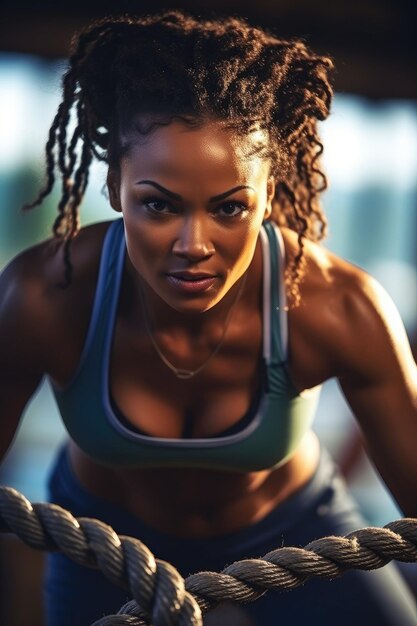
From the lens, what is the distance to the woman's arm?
2.66 feet

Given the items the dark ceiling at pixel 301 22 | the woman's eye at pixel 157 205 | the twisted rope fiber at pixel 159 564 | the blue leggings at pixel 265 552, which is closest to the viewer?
the twisted rope fiber at pixel 159 564

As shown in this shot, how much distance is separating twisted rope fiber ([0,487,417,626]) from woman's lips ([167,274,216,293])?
0.19m

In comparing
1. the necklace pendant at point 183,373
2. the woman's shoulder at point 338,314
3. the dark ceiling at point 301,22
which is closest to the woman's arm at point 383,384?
the woman's shoulder at point 338,314

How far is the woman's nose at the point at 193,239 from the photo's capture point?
694mm

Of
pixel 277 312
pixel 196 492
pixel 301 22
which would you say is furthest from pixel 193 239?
pixel 301 22

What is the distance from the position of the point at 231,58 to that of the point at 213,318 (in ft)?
0.80

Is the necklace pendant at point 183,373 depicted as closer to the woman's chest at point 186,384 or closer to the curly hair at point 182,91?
the woman's chest at point 186,384

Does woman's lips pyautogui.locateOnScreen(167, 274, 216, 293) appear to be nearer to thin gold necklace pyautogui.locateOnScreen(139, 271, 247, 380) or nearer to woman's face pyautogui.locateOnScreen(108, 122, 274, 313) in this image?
woman's face pyautogui.locateOnScreen(108, 122, 274, 313)

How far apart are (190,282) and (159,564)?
8.3 inches

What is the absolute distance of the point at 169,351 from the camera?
0.88m

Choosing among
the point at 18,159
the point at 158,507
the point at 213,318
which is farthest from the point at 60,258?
Result: the point at 18,159

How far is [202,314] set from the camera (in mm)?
872

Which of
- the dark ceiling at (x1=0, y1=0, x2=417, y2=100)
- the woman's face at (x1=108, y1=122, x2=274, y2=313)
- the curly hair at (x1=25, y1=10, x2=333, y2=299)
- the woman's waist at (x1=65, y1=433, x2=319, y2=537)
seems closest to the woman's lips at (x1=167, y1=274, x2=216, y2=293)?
the woman's face at (x1=108, y1=122, x2=274, y2=313)

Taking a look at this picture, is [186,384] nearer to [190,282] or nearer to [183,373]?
[183,373]
